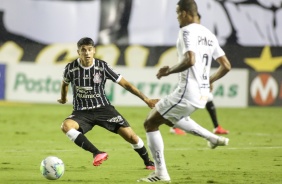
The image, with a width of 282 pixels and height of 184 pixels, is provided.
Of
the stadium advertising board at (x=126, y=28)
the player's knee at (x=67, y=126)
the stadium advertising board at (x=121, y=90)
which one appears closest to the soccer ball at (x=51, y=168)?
the player's knee at (x=67, y=126)

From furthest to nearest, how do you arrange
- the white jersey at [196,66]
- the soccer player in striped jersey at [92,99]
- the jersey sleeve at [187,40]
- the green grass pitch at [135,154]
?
the soccer player in striped jersey at [92,99], the green grass pitch at [135,154], the white jersey at [196,66], the jersey sleeve at [187,40]

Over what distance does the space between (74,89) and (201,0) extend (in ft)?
51.4

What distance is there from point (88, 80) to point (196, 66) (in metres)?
2.26

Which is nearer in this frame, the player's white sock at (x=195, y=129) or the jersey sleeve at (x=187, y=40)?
the jersey sleeve at (x=187, y=40)

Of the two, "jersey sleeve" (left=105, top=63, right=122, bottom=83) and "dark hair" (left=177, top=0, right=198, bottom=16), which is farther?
"jersey sleeve" (left=105, top=63, right=122, bottom=83)

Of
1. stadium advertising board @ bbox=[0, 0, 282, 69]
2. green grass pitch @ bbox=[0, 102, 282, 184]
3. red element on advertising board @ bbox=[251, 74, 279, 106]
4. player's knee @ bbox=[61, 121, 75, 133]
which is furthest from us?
stadium advertising board @ bbox=[0, 0, 282, 69]

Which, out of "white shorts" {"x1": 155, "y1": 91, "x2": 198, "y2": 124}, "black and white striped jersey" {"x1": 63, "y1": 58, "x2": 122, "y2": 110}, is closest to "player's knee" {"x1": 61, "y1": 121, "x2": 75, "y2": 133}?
"black and white striped jersey" {"x1": 63, "y1": 58, "x2": 122, "y2": 110}

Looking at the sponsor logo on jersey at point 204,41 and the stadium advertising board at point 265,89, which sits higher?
the sponsor logo on jersey at point 204,41

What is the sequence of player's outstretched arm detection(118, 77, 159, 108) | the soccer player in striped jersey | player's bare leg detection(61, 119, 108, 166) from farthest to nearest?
the soccer player in striped jersey, player's bare leg detection(61, 119, 108, 166), player's outstretched arm detection(118, 77, 159, 108)

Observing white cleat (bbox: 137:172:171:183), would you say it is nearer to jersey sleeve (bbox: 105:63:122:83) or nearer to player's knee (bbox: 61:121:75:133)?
player's knee (bbox: 61:121:75:133)

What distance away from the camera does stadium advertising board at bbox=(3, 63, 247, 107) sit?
22.8 m

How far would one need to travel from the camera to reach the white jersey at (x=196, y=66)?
852 cm

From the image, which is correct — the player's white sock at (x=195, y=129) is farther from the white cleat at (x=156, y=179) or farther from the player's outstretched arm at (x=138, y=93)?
the player's outstretched arm at (x=138, y=93)

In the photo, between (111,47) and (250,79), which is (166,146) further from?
(111,47)
